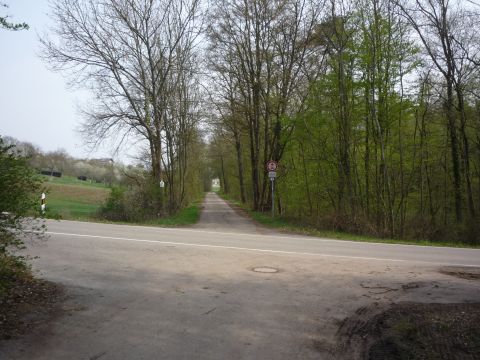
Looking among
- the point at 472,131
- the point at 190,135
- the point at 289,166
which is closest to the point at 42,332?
the point at 289,166

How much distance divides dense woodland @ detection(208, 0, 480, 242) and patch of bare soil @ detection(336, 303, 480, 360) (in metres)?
13.7

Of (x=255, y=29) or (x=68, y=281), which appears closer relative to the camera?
(x=68, y=281)

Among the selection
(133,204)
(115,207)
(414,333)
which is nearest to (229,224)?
(133,204)

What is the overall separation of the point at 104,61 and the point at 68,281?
20495mm

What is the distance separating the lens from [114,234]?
14617 millimetres

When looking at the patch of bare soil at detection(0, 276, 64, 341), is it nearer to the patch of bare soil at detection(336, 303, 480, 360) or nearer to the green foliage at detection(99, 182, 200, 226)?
the patch of bare soil at detection(336, 303, 480, 360)

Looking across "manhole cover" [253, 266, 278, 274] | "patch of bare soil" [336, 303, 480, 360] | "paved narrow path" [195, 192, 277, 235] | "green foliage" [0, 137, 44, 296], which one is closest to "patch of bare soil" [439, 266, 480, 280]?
"patch of bare soil" [336, 303, 480, 360]

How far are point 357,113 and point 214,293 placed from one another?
656 inches

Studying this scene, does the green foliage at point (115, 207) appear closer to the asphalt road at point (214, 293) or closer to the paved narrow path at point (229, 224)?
the paved narrow path at point (229, 224)

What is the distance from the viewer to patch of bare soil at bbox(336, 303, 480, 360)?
5.00 meters

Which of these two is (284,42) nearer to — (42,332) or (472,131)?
(472,131)

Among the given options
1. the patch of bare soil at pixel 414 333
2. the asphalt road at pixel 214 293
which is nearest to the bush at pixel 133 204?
the asphalt road at pixel 214 293

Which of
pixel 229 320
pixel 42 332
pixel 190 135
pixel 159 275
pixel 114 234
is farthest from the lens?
pixel 190 135

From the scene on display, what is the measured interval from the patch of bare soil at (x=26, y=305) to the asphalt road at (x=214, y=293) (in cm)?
21
